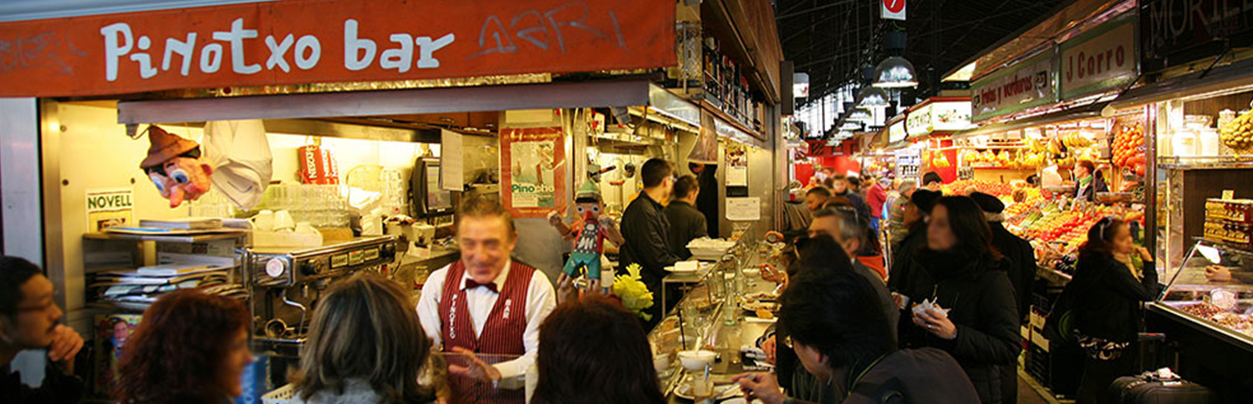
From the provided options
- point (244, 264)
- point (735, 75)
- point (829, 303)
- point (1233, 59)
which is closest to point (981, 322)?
point (829, 303)

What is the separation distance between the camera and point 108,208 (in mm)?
4070

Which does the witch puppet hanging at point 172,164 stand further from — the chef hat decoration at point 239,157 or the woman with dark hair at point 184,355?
the woman with dark hair at point 184,355

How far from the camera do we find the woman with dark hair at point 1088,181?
8.22m

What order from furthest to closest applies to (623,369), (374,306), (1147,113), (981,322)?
(1147,113) → (981,322) → (374,306) → (623,369)

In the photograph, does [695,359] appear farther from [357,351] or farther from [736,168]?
[736,168]

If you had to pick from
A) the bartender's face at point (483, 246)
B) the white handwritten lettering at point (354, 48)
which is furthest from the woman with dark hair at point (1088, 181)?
the white handwritten lettering at point (354, 48)

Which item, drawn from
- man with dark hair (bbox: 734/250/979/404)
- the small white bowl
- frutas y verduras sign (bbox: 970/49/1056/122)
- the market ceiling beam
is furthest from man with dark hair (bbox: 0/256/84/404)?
frutas y verduras sign (bbox: 970/49/1056/122)

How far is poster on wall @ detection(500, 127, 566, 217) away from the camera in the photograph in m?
5.39

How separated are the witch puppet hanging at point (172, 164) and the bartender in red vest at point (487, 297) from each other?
175 centimetres

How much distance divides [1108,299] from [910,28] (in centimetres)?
1861

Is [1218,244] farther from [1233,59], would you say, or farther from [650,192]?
[650,192]

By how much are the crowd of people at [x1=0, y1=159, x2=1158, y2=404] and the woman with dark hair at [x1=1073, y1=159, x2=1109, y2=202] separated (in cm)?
475

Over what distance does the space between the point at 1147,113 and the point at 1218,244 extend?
101cm

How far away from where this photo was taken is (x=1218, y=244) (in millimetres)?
5465
